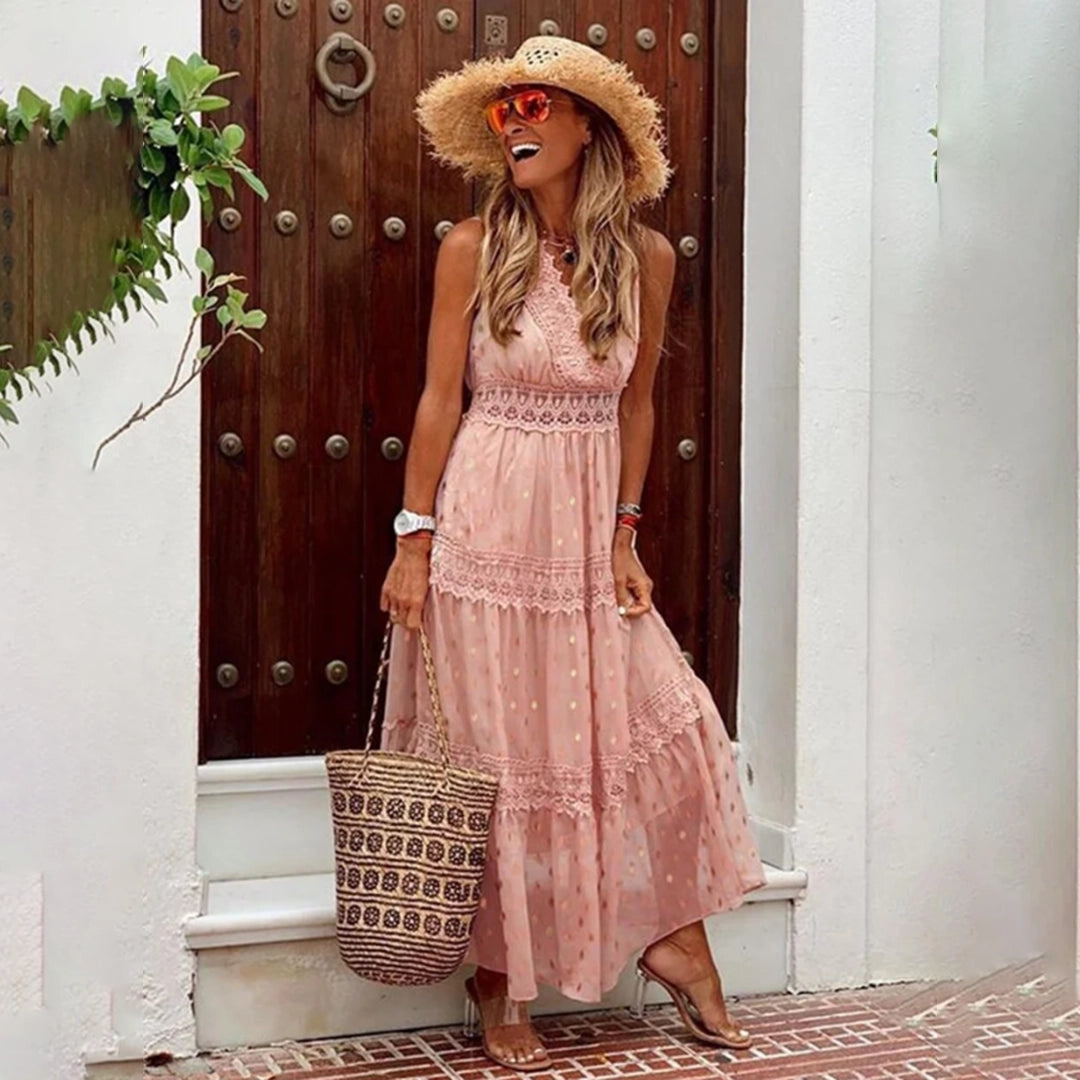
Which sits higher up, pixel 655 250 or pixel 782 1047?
pixel 655 250

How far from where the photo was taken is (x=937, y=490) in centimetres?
470

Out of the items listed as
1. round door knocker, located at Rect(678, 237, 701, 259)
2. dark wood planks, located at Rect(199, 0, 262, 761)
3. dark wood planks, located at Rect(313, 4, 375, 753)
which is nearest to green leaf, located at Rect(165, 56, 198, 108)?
dark wood planks, located at Rect(199, 0, 262, 761)

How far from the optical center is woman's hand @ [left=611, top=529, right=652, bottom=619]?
4141mm

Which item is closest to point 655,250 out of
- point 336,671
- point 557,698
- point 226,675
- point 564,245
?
point 564,245

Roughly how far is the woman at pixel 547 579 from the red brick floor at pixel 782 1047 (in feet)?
0.40

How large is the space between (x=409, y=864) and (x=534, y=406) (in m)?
0.99

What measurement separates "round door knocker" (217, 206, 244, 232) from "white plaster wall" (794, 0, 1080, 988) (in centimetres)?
133

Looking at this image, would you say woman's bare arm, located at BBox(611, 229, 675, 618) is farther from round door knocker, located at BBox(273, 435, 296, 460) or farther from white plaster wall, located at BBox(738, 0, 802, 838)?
round door knocker, located at BBox(273, 435, 296, 460)

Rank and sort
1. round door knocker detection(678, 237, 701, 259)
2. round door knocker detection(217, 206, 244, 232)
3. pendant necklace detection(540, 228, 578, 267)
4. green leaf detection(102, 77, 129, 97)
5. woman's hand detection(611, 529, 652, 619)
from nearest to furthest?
green leaf detection(102, 77, 129, 97), pendant necklace detection(540, 228, 578, 267), woman's hand detection(611, 529, 652, 619), round door knocker detection(217, 206, 244, 232), round door knocker detection(678, 237, 701, 259)

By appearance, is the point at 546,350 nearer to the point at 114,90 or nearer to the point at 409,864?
the point at 409,864

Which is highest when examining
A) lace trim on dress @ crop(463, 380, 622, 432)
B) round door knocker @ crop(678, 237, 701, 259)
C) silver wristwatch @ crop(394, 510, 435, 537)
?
round door knocker @ crop(678, 237, 701, 259)

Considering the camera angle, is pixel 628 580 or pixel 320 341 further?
pixel 320 341

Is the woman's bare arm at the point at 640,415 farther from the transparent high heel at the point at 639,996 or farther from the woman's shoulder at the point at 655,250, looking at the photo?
the transparent high heel at the point at 639,996

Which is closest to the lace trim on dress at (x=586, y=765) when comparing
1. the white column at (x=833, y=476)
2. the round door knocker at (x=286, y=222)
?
the white column at (x=833, y=476)
